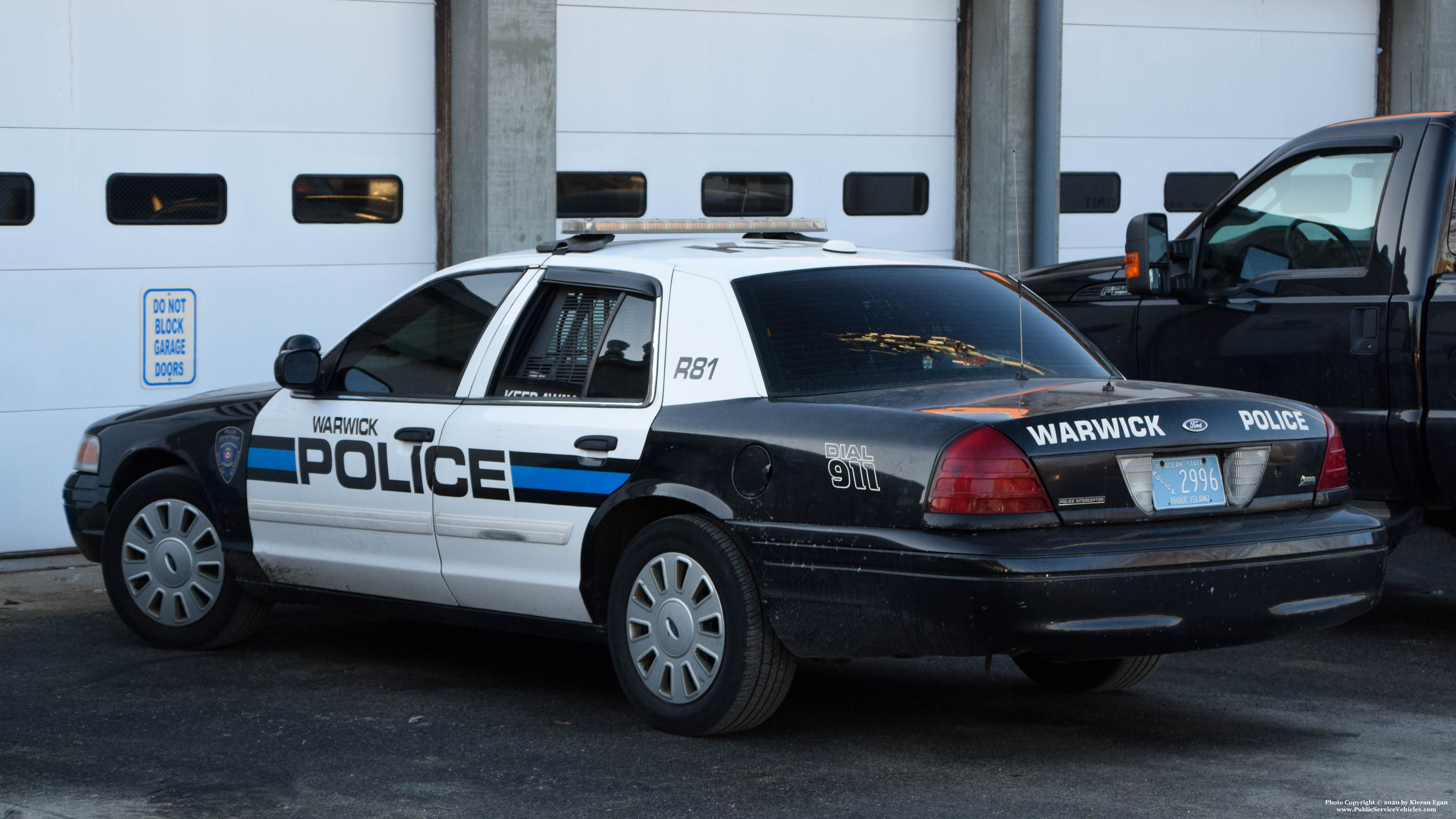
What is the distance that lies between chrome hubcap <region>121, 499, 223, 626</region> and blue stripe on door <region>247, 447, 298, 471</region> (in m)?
0.36

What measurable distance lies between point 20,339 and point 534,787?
17.6 ft

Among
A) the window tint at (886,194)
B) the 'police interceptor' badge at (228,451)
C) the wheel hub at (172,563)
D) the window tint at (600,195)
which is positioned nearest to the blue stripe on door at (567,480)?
the 'police interceptor' badge at (228,451)

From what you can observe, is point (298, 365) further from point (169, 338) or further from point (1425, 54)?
point (1425, 54)

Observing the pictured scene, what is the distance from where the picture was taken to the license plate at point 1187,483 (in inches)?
197

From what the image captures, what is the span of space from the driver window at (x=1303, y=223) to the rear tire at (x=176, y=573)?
407 centimetres

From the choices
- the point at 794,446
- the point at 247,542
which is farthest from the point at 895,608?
the point at 247,542

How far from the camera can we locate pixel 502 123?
1009cm

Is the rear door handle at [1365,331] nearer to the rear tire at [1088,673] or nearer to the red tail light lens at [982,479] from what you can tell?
the rear tire at [1088,673]

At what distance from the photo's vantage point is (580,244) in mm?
6258

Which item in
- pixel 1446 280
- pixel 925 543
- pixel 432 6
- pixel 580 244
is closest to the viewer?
pixel 925 543

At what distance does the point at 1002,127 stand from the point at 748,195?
1728 millimetres

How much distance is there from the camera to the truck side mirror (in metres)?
7.41

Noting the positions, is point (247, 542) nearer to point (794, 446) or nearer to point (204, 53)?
point (794, 446)

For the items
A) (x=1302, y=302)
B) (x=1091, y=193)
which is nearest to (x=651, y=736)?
(x=1302, y=302)
